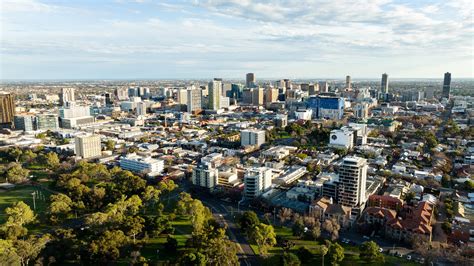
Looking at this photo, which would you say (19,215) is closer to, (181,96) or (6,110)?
(6,110)

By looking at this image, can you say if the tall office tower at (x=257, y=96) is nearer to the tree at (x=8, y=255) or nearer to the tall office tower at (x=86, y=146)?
the tall office tower at (x=86, y=146)

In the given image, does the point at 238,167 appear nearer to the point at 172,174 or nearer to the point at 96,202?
the point at 172,174

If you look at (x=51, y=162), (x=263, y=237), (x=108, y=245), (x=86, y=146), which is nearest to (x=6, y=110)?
(x=86, y=146)

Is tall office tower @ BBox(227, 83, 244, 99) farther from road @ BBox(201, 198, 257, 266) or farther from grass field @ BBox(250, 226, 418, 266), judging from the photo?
grass field @ BBox(250, 226, 418, 266)

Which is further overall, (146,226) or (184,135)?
(184,135)

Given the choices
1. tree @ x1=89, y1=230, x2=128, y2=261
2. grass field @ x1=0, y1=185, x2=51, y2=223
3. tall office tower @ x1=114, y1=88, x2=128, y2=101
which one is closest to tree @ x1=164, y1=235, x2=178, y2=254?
tree @ x1=89, y1=230, x2=128, y2=261

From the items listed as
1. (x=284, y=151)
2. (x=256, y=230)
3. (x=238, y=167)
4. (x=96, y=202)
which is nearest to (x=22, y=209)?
(x=96, y=202)

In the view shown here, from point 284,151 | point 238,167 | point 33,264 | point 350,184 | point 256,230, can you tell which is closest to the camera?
point 33,264
